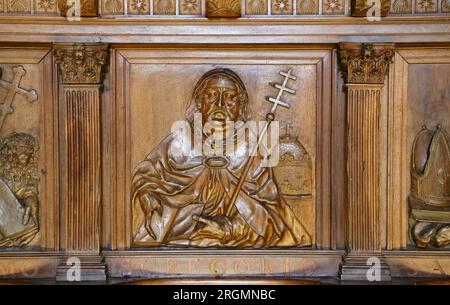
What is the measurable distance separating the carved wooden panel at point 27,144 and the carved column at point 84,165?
21cm

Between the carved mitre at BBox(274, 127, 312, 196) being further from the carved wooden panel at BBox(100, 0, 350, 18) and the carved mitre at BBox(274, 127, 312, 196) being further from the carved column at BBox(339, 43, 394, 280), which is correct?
the carved wooden panel at BBox(100, 0, 350, 18)

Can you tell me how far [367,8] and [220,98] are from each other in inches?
55.9

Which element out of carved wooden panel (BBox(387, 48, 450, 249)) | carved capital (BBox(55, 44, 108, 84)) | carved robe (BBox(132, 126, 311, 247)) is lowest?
carved robe (BBox(132, 126, 311, 247))

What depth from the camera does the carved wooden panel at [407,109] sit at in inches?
265

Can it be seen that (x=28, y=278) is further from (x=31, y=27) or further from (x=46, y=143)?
(x=31, y=27)

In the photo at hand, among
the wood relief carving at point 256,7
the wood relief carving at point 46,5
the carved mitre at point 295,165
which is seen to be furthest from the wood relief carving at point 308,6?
the wood relief carving at point 46,5

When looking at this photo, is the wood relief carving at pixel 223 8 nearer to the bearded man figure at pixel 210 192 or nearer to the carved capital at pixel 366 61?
the bearded man figure at pixel 210 192

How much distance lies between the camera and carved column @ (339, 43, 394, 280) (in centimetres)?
654

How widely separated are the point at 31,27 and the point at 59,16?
25 cm

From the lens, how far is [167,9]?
6695 mm

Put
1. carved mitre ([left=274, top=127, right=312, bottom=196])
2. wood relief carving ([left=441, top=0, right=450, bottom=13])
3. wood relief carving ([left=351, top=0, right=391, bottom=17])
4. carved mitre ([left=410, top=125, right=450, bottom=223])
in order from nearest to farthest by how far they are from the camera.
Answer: wood relief carving ([left=351, top=0, right=391, bottom=17]), wood relief carving ([left=441, top=0, right=450, bottom=13]), carved mitre ([left=410, top=125, right=450, bottom=223]), carved mitre ([left=274, top=127, right=312, bottom=196])

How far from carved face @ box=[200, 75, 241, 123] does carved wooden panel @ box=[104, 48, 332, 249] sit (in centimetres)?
15

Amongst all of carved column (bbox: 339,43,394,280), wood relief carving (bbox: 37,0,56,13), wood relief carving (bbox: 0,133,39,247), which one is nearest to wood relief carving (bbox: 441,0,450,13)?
carved column (bbox: 339,43,394,280)

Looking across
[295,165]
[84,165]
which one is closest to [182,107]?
[84,165]
